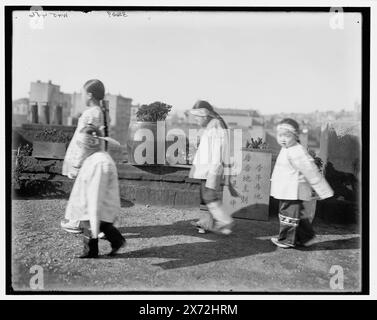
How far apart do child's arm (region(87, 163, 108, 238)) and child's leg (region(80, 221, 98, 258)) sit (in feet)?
0.23

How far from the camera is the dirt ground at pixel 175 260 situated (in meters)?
2.79

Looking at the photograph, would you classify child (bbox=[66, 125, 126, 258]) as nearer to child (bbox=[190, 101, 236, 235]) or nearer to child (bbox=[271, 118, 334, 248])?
child (bbox=[190, 101, 236, 235])

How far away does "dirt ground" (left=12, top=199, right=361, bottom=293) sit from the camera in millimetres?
2785

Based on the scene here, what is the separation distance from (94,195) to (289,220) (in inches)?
72.1

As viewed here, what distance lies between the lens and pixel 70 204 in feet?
9.84

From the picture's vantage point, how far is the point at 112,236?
2980mm

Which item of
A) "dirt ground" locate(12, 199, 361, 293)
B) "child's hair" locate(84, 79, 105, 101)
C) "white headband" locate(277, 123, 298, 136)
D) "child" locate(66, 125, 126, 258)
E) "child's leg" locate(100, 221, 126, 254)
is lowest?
"dirt ground" locate(12, 199, 361, 293)

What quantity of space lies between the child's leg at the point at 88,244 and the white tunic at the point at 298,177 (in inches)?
69.5

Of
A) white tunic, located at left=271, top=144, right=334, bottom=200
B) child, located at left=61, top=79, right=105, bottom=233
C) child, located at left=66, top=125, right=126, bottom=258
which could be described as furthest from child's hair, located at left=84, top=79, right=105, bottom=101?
white tunic, located at left=271, top=144, right=334, bottom=200

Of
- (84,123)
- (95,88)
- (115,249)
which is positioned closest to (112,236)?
(115,249)

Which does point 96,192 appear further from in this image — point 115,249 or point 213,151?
point 213,151
